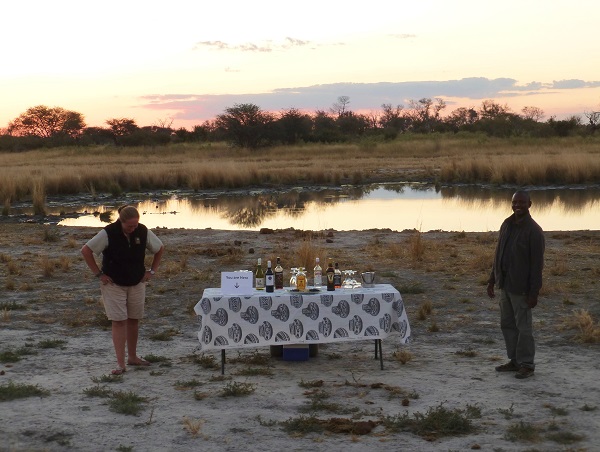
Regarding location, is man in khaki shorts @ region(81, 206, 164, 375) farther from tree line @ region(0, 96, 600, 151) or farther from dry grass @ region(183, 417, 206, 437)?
tree line @ region(0, 96, 600, 151)

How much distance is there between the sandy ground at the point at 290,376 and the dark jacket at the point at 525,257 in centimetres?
85

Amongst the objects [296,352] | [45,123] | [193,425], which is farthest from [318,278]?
[45,123]

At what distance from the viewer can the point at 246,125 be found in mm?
63094

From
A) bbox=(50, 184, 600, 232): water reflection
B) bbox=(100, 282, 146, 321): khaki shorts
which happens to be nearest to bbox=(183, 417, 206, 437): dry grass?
Answer: bbox=(100, 282, 146, 321): khaki shorts

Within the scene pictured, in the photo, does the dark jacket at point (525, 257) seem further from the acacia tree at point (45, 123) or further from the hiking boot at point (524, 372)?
the acacia tree at point (45, 123)

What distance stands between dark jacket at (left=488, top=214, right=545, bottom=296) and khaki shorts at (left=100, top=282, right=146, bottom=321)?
3.53m

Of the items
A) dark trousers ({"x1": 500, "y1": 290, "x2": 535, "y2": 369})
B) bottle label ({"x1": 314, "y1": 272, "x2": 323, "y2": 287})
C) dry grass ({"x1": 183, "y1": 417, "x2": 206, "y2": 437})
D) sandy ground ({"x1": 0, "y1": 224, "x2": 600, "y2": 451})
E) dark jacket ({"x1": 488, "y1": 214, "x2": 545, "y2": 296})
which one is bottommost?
sandy ground ({"x1": 0, "y1": 224, "x2": 600, "y2": 451})

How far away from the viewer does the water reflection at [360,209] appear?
23.6 m

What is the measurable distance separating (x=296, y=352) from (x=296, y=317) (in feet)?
1.88

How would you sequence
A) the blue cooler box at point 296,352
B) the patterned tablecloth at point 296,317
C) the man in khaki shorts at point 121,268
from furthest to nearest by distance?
the blue cooler box at point 296,352 < the patterned tablecloth at point 296,317 < the man in khaki shorts at point 121,268

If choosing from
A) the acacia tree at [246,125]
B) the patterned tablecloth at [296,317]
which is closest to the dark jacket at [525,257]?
the patterned tablecloth at [296,317]

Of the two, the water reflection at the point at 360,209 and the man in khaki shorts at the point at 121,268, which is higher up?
the man in khaki shorts at the point at 121,268

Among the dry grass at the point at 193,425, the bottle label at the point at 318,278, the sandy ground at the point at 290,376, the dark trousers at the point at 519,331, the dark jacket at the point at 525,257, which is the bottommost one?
the sandy ground at the point at 290,376

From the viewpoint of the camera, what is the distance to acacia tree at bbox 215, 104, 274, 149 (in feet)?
206
